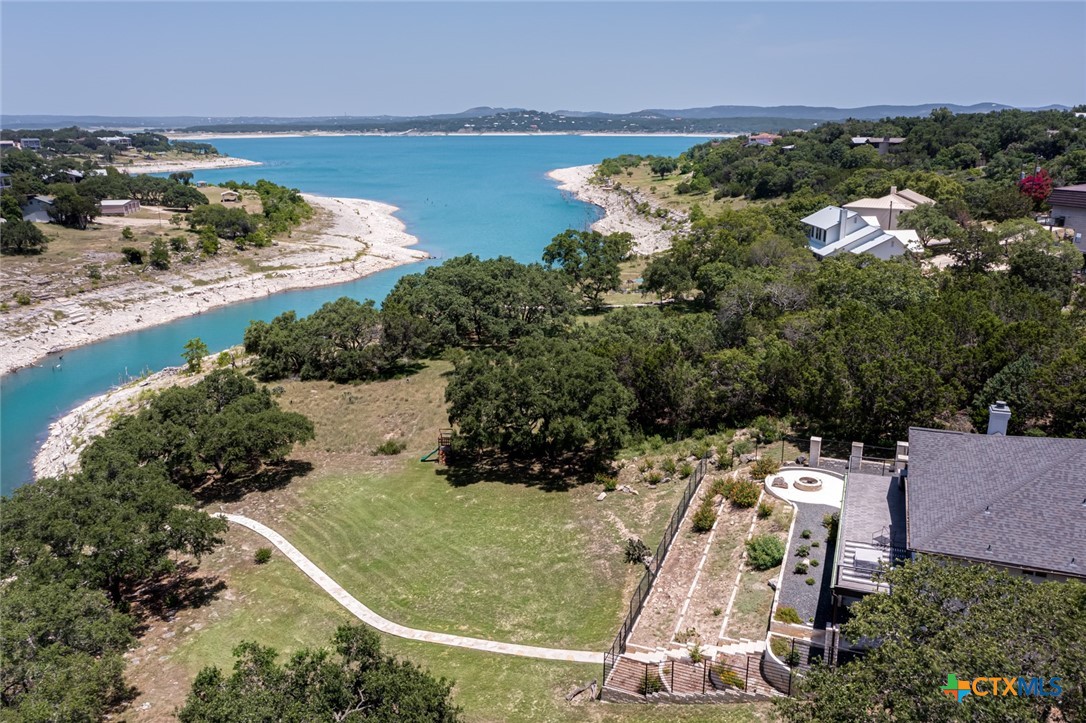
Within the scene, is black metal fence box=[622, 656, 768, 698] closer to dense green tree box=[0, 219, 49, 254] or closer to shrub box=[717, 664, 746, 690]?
shrub box=[717, 664, 746, 690]

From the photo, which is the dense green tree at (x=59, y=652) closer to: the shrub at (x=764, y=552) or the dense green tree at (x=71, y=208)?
the shrub at (x=764, y=552)

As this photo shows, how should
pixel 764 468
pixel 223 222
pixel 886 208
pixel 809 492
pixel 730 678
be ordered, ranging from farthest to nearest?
1. pixel 223 222
2. pixel 886 208
3. pixel 764 468
4. pixel 809 492
5. pixel 730 678

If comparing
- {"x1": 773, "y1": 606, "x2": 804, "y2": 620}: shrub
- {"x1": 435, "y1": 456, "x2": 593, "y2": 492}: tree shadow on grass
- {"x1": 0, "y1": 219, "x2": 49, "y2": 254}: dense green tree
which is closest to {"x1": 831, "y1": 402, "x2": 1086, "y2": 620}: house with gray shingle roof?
{"x1": 773, "y1": 606, "x2": 804, "y2": 620}: shrub

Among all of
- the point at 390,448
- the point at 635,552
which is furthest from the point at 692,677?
the point at 390,448

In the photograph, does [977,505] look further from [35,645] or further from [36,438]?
[36,438]

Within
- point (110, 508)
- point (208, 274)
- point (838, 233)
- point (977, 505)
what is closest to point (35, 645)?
point (110, 508)

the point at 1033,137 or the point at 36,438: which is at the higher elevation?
the point at 1033,137

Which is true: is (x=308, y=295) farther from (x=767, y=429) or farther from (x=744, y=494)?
(x=744, y=494)
